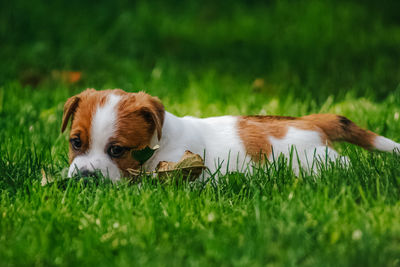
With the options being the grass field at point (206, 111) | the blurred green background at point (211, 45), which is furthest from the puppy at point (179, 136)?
the blurred green background at point (211, 45)

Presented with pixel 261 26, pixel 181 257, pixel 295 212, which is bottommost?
pixel 181 257

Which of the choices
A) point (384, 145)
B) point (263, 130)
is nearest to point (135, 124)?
point (263, 130)

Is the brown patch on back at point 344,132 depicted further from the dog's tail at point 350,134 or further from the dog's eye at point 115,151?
the dog's eye at point 115,151

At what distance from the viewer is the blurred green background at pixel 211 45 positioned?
21.0 feet

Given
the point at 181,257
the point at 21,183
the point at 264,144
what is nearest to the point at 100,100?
the point at 21,183

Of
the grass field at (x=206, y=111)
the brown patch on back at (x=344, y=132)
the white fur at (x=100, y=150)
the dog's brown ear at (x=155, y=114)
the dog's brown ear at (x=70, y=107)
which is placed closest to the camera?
the grass field at (x=206, y=111)

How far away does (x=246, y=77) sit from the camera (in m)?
6.73

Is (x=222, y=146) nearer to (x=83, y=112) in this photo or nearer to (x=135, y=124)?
(x=135, y=124)

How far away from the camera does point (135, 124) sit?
337 cm

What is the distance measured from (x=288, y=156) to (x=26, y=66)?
4.31 meters

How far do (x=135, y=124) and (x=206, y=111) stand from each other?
6.51 feet

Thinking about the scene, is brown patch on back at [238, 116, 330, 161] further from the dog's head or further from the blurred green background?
the blurred green background

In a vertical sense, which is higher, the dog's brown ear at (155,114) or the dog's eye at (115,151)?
the dog's brown ear at (155,114)

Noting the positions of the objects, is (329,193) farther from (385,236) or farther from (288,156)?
(288,156)
